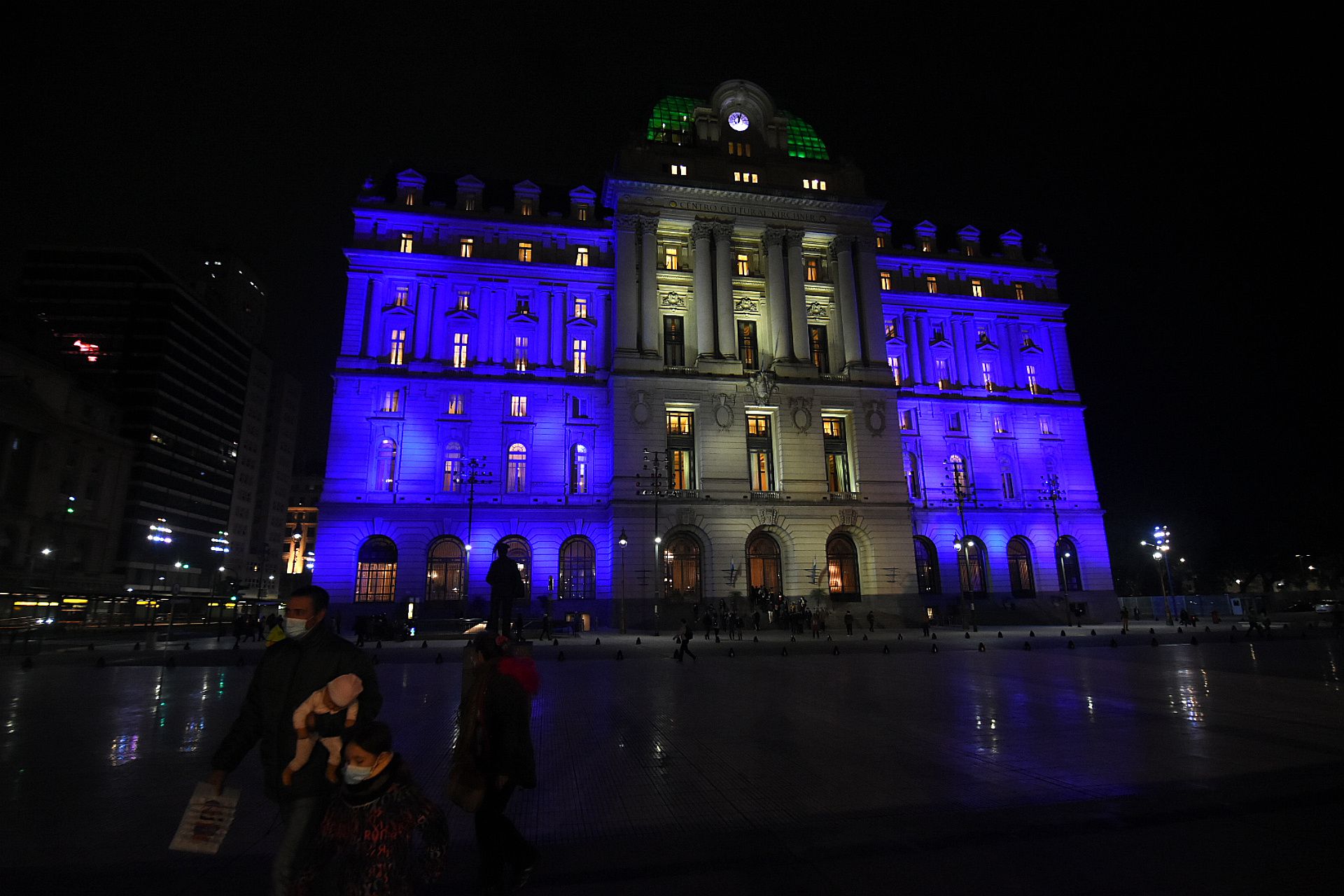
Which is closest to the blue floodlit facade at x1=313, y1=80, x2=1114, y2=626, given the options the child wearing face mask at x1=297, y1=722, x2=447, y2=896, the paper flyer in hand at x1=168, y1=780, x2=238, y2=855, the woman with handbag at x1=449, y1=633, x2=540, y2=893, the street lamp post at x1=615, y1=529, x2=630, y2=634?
the street lamp post at x1=615, y1=529, x2=630, y2=634

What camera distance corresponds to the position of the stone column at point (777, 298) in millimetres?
46094

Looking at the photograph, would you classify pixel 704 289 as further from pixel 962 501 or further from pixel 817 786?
pixel 817 786

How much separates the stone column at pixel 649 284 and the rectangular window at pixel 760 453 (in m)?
8.45

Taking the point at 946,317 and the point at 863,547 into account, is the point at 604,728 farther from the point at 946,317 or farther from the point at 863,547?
the point at 946,317

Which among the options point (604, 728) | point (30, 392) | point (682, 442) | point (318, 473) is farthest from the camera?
point (318, 473)

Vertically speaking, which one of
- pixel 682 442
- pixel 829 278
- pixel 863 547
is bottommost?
pixel 863 547

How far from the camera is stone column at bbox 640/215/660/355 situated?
145 feet

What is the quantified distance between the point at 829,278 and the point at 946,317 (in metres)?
12.6

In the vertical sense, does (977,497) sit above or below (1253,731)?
above

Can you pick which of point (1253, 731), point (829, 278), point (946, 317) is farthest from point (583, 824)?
point (946, 317)

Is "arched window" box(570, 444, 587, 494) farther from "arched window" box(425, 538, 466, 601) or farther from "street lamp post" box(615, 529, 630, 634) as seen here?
"arched window" box(425, 538, 466, 601)

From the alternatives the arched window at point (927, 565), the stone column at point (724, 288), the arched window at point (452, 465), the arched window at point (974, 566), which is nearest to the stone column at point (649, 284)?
the stone column at point (724, 288)

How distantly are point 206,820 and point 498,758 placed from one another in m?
1.64

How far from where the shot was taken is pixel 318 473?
163000 mm
